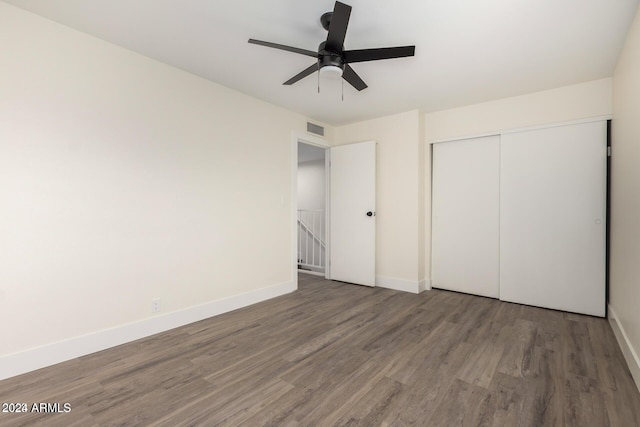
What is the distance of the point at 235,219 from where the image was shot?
3393 mm

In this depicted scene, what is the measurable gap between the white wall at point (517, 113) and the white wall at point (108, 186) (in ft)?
8.11

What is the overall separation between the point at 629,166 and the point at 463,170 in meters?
1.76

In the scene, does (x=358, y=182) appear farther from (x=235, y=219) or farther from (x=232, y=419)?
(x=232, y=419)

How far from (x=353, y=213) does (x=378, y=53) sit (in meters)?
2.75

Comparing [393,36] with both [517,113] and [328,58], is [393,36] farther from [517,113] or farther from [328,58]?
[517,113]

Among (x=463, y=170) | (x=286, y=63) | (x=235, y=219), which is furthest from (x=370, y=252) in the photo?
(x=286, y=63)

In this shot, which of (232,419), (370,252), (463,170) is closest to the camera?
(232,419)

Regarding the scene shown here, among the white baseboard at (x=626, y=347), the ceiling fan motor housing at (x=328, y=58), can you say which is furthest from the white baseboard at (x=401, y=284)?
the ceiling fan motor housing at (x=328, y=58)

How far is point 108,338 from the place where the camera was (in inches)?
94.7

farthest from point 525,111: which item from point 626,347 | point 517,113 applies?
point 626,347

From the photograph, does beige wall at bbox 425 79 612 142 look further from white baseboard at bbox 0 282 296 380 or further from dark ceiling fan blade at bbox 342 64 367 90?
white baseboard at bbox 0 282 296 380

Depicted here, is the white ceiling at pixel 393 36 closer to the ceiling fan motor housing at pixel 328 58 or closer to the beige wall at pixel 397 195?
the ceiling fan motor housing at pixel 328 58

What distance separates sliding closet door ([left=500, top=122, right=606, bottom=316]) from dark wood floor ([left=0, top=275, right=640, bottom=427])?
406 millimetres

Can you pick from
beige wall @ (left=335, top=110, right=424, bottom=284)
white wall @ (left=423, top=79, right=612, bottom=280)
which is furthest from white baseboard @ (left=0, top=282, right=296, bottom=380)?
white wall @ (left=423, top=79, right=612, bottom=280)
